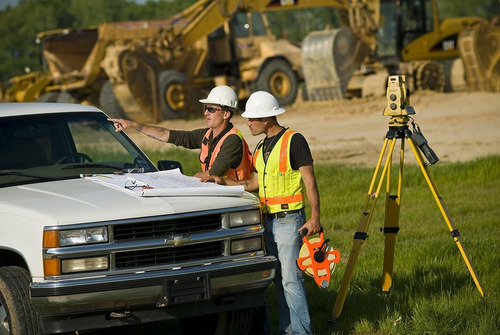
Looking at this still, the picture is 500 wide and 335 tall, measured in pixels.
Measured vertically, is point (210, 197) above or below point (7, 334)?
above

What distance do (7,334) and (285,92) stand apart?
88.8ft

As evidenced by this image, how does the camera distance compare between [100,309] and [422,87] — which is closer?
[100,309]

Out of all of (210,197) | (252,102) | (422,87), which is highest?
(252,102)

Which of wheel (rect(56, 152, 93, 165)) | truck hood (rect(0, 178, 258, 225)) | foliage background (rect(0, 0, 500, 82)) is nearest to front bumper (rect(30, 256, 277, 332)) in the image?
truck hood (rect(0, 178, 258, 225))

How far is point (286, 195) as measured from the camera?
23.7ft

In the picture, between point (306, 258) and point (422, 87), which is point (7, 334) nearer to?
point (306, 258)

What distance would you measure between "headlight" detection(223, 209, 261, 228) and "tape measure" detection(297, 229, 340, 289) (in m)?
0.35

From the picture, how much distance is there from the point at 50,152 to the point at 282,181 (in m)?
1.98

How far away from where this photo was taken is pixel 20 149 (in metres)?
7.84

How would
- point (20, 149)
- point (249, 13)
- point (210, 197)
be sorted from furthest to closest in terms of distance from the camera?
point (249, 13) → point (20, 149) → point (210, 197)

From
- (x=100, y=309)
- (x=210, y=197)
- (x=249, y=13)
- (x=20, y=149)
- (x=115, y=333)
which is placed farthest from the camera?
(x=249, y=13)

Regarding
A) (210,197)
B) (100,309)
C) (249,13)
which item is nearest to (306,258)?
(210,197)

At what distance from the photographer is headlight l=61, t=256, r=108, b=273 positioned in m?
6.25

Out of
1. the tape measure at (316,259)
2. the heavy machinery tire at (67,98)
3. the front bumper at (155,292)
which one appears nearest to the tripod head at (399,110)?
the tape measure at (316,259)
